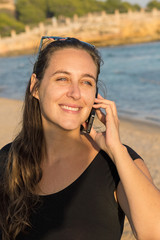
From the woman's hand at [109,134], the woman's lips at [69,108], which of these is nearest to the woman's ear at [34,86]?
the woman's lips at [69,108]

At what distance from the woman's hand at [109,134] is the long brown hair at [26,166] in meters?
0.33

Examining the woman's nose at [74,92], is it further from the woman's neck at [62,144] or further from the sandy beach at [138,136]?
the sandy beach at [138,136]

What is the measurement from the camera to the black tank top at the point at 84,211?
1.77 meters

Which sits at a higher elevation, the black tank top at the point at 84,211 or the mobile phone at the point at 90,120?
the mobile phone at the point at 90,120

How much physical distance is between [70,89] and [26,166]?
2.05 feet

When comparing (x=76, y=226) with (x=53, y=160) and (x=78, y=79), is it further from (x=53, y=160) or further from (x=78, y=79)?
(x=78, y=79)

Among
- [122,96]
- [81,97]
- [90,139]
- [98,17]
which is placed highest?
[98,17]

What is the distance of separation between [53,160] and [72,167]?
0.72ft

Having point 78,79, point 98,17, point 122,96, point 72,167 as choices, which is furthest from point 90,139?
point 98,17

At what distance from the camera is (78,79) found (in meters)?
2.00

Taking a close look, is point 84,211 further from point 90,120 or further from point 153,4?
point 153,4

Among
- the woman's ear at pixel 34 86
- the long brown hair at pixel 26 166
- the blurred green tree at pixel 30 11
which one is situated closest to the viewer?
the long brown hair at pixel 26 166

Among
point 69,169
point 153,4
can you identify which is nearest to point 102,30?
point 153,4

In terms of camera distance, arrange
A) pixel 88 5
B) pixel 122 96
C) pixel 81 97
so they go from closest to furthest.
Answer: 1. pixel 81 97
2. pixel 122 96
3. pixel 88 5
